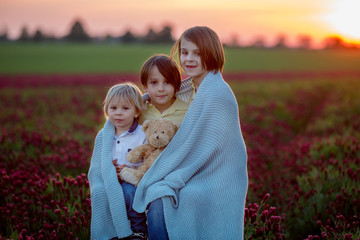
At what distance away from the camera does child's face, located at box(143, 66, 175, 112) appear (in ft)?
A: 10.1

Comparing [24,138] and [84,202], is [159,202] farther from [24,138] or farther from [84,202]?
[24,138]

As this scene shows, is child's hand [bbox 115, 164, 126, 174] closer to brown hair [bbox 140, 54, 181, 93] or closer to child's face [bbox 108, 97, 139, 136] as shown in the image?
child's face [bbox 108, 97, 139, 136]

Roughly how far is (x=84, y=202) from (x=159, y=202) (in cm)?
142

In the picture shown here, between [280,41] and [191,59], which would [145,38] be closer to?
[280,41]

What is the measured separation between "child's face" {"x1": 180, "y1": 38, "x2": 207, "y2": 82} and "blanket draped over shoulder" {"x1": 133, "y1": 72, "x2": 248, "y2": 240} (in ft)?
0.71

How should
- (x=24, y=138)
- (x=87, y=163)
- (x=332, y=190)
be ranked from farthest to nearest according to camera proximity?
(x=24, y=138) → (x=87, y=163) → (x=332, y=190)

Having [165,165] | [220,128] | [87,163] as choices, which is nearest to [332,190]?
[220,128]

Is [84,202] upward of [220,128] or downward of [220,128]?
downward

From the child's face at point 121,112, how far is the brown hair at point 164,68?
0.31m

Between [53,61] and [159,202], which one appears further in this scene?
[53,61]

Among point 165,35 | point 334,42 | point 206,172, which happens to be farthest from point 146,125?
point 334,42

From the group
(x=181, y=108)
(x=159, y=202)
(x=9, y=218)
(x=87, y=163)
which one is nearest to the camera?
(x=159, y=202)

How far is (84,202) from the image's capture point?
12.0ft

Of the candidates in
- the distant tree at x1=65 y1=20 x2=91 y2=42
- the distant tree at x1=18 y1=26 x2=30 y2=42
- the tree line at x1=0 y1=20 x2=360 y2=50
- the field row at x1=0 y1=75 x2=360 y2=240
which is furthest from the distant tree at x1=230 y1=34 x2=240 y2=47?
the field row at x1=0 y1=75 x2=360 y2=240
